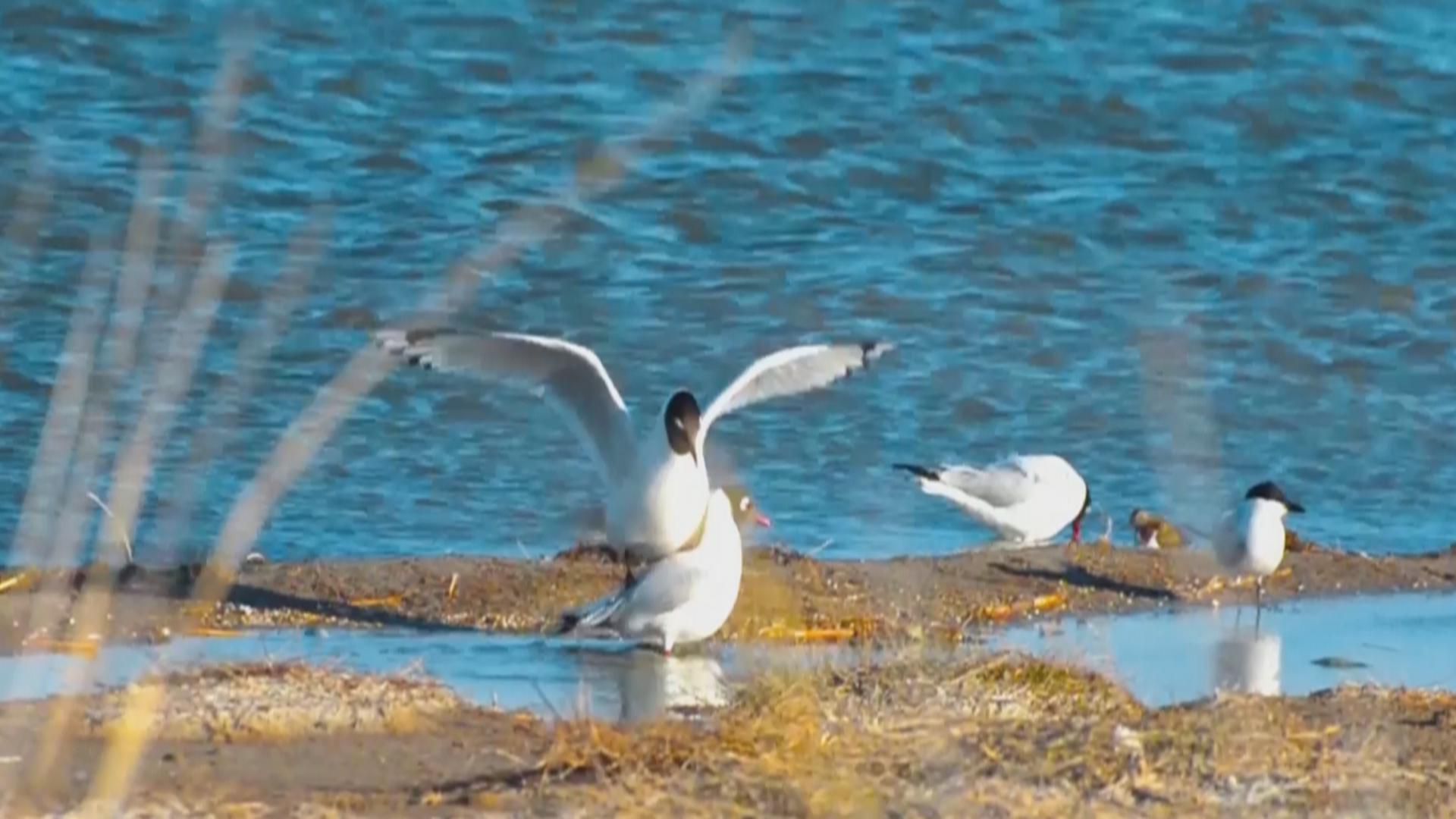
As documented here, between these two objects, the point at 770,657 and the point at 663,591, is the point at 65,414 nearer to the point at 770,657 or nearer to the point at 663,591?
the point at 770,657

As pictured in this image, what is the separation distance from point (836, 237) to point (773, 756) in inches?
479

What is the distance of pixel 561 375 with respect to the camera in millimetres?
11898

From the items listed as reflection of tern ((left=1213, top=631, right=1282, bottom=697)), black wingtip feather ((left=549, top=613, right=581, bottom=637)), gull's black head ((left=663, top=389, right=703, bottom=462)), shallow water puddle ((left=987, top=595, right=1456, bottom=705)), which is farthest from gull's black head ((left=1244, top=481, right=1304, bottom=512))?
black wingtip feather ((left=549, top=613, right=581, bottom=637))

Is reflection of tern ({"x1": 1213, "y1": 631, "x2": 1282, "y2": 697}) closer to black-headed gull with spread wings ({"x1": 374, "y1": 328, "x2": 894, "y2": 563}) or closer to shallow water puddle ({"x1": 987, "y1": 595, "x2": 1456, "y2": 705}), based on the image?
shallow water puddle ({"x1": 987, "y1": 595, "x2": 1456, "y2": 705})

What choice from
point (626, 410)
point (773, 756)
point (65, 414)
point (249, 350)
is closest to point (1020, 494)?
point (626, 410)

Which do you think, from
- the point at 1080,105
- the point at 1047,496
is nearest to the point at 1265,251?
the point at 1080,105

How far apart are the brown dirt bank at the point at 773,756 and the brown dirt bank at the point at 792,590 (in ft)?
6.29

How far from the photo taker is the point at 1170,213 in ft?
62.3

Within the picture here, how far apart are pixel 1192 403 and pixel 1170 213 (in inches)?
193

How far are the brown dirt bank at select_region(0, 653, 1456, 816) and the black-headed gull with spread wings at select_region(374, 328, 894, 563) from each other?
3829 millimetres

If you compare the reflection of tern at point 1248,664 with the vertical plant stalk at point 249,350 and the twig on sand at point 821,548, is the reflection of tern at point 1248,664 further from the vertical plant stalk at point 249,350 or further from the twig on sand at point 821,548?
the vertical plant stalk at point 249,350

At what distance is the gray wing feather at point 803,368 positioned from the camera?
39.2 feet

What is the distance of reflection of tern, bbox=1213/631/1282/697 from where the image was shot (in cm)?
889

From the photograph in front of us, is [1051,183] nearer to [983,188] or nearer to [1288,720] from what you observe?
[983,188]
